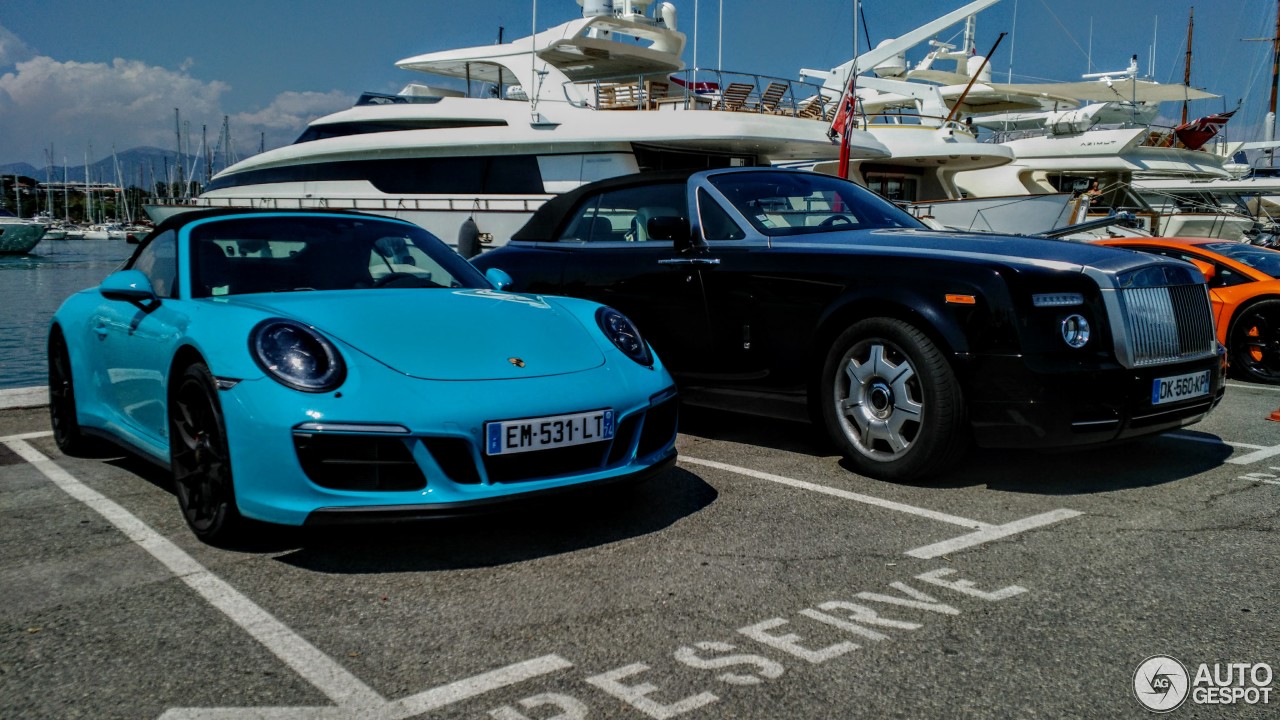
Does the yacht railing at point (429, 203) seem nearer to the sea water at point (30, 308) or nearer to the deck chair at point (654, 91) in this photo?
the deck chair at point (654, 91)

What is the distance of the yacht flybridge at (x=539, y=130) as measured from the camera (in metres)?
18.2

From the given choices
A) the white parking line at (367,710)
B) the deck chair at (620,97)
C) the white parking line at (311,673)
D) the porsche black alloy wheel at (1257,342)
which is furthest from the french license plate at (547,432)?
the deck chair at (620,97)

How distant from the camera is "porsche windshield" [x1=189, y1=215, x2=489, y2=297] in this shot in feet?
13.6

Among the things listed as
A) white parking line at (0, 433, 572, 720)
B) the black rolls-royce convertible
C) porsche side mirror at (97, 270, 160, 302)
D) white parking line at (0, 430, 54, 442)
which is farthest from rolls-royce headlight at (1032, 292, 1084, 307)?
white parking line at (0, 430, 54, 442)

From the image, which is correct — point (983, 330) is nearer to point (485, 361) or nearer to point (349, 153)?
point (485, 361)

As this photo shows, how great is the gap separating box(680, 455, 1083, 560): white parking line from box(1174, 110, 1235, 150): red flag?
115 feet

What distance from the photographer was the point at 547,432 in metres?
3.44

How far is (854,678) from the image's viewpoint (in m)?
2.50

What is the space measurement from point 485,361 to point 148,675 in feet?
4.80

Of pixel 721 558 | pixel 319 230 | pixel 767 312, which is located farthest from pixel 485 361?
pixel 767 312

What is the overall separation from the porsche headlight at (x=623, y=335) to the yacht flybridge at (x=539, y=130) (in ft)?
44.6

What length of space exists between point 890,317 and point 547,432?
1919mm

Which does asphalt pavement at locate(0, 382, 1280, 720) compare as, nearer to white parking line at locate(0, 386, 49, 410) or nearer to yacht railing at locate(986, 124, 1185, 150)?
white parking line at locate(0, 386, 49, 410)

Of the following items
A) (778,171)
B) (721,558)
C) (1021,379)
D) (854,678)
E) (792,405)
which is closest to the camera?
(854,678)
